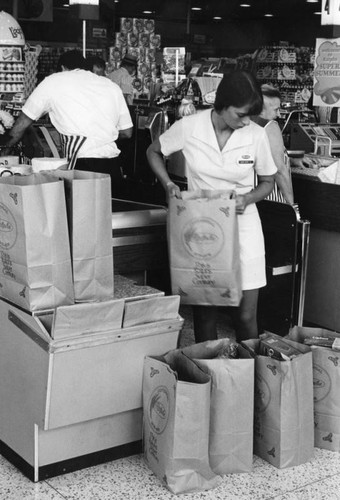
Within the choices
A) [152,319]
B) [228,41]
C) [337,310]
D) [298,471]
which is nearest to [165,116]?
[337,310]

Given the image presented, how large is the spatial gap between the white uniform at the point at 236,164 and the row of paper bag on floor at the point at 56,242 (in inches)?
24.9

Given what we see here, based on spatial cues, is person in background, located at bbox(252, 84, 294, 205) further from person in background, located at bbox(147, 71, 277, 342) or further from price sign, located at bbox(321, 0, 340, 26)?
price sign, located at bbox(321, 0, 340, 26)

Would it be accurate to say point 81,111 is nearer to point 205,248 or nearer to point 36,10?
point 205,248

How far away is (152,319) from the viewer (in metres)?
3.12

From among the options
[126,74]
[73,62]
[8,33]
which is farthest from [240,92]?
[126,74]

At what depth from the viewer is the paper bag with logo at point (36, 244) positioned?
2803mm

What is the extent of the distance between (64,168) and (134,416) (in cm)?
113

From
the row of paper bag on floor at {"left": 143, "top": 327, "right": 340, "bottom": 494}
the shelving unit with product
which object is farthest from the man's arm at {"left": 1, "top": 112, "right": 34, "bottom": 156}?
the row of paper bag on floor at {"left": 143, "top": 327, "right": 340, "bottom": 494}

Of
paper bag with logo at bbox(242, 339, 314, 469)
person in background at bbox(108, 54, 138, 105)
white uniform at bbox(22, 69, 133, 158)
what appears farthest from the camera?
person in background at bbox(108, 54, 138, 105)

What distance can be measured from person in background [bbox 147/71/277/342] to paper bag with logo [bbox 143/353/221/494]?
2.24 ft

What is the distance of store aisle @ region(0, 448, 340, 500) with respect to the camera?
2.94 meters

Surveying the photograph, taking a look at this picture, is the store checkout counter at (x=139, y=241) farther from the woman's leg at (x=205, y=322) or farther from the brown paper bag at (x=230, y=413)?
the brown paper bag at (x=230, y=413)

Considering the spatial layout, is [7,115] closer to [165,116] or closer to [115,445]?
[165,116]

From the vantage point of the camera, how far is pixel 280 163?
4352mm
